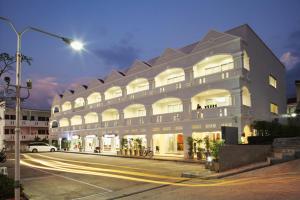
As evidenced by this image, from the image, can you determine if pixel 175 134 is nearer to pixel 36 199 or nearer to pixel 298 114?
pixel 298 114

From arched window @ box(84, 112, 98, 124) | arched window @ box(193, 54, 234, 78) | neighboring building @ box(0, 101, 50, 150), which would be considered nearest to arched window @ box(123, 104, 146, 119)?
arched window @ box(84, 112, 98, 124)

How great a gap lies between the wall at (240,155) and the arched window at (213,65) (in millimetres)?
11775

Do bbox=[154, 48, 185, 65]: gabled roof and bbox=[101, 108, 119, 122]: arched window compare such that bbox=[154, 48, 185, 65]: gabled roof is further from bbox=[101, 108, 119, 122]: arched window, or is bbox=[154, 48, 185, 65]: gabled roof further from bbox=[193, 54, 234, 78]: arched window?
bbox=[101, 108, 119, 122]: arched window

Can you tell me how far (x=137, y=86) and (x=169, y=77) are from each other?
7552 mm

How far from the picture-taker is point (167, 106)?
128 feet

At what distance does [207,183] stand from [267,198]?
4929mm

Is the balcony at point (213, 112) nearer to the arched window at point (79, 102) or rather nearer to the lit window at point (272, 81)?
the lit window at point (272, 81)

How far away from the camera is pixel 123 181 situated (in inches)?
688

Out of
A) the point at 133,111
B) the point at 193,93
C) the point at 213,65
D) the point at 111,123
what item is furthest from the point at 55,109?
the point at 213,65

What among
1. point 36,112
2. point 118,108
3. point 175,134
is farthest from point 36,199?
point 36,112

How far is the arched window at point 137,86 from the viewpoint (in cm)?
4312

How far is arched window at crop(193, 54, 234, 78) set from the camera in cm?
3145

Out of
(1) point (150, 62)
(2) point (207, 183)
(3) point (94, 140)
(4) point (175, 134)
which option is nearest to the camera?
(2) point (207, 183)

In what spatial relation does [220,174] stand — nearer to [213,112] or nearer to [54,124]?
[213,112]
